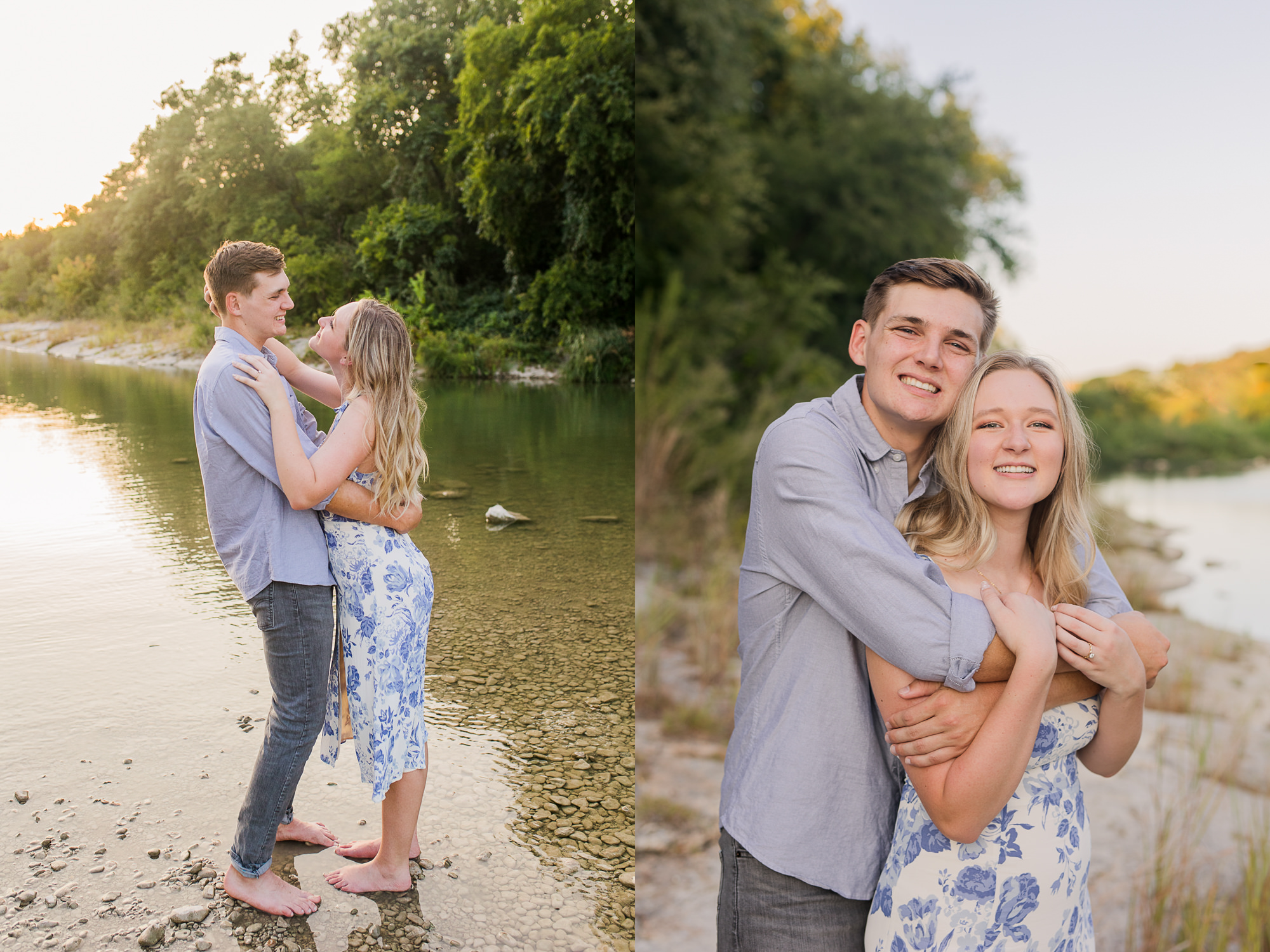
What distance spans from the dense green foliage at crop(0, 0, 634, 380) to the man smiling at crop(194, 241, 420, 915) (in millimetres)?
263

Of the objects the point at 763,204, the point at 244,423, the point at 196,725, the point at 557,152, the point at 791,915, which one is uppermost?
the point at 763,204

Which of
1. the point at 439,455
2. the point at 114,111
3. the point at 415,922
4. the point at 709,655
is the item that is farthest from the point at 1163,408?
the point at 114,111

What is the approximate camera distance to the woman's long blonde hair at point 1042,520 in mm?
1072

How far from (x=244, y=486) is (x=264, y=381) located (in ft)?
0.70

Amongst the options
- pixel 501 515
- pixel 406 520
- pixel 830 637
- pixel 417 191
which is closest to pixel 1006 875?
pixel 830 637

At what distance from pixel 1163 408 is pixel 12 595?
17.7ft

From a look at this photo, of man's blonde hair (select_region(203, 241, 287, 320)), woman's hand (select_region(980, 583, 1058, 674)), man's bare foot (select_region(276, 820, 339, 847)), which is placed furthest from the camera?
man's bare foot (select_region(276, 820, 339, 847))

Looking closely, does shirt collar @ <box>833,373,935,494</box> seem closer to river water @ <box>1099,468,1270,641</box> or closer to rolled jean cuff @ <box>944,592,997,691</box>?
rolled jean cuff @ <box>944,592,997,691</box>

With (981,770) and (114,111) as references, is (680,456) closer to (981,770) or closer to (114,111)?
(114,111)

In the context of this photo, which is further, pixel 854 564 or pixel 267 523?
pixel 267 523

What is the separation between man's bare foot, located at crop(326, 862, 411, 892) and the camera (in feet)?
6.50

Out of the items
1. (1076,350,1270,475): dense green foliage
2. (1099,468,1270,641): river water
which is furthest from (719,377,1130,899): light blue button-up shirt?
(1099,468,1270,641): river water

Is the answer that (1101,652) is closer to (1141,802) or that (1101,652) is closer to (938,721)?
(938,721)

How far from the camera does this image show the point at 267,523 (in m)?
1.69
